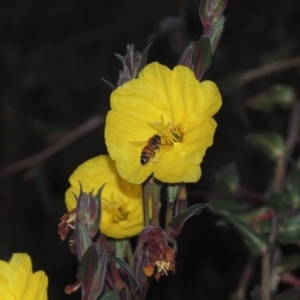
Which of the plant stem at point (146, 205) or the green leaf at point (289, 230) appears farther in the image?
the green leaf at point (289, 230)

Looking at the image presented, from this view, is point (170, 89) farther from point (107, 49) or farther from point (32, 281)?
point (107, 49)

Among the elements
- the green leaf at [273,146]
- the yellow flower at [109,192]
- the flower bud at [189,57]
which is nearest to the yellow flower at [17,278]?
the yellow flower at [109,192]

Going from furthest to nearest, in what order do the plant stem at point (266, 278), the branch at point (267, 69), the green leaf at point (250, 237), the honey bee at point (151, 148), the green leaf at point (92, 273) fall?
the branch at point (267, 69), the green leaf at point (250, 237), the plant stem at point (266, 278), the honey bee at point (151, 148), the green leaf at point (92, 273)

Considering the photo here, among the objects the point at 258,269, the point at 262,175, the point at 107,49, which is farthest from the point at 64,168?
the point at 258,269

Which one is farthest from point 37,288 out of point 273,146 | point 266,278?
point 273,146

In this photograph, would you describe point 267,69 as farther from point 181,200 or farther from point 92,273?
point 92,273

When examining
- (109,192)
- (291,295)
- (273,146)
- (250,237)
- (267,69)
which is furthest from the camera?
(267,69)

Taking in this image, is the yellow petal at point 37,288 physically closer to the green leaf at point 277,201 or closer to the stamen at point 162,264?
the stamen at point 162,264
